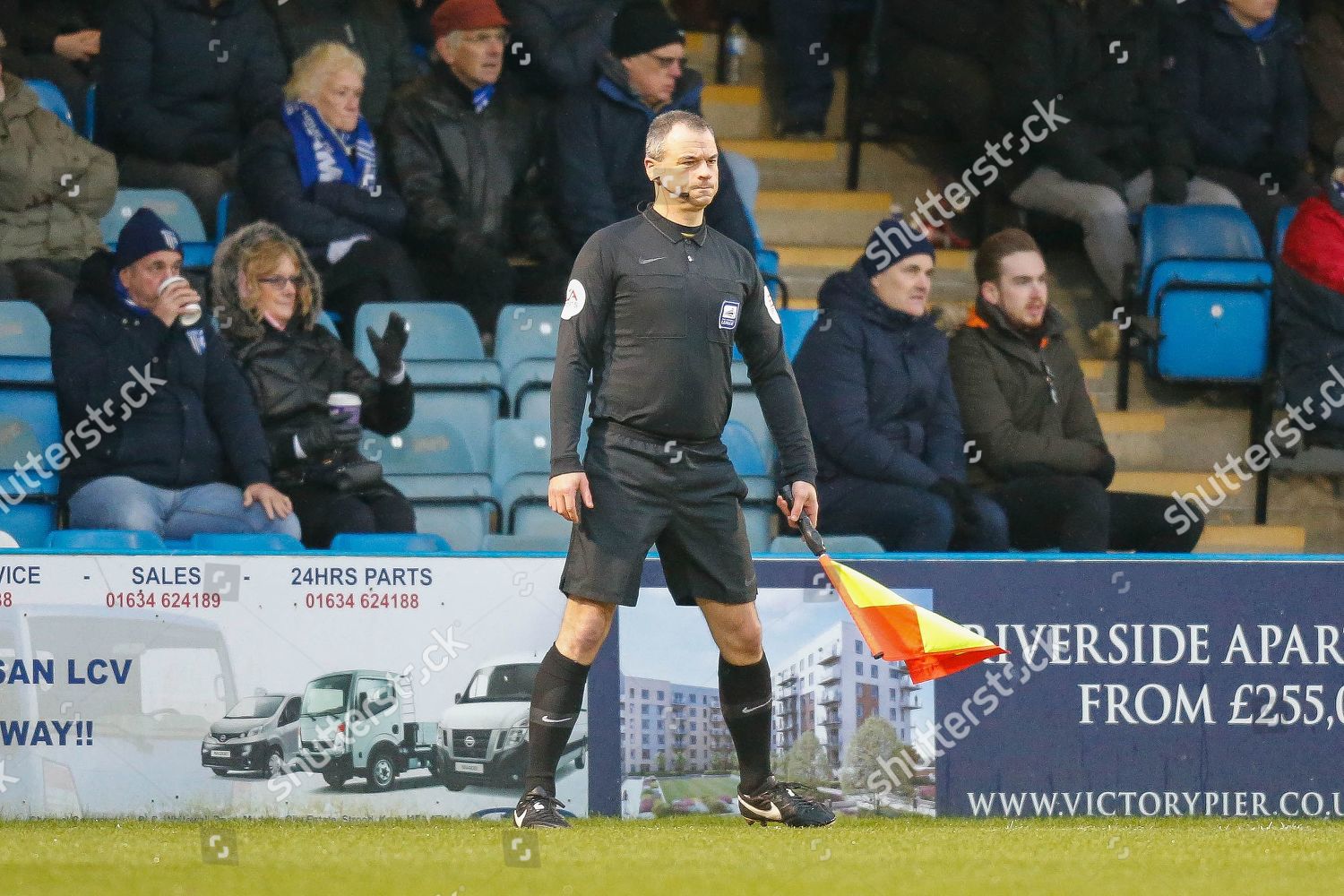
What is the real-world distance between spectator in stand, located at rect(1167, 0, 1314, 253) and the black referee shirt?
Answer: 20.3 ft

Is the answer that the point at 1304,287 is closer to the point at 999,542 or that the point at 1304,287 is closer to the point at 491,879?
the point at 999,542

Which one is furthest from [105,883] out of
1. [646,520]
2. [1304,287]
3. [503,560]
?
[1304,287]

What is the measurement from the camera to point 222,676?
6.38m

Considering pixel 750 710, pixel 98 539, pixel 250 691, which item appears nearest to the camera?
pixel 750 710

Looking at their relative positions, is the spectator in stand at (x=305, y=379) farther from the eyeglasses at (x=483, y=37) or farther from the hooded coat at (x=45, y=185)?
the eyeglasses at (x=483, y=37)

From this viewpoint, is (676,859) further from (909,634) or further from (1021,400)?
(1021,400)

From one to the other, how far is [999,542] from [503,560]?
2.46 m

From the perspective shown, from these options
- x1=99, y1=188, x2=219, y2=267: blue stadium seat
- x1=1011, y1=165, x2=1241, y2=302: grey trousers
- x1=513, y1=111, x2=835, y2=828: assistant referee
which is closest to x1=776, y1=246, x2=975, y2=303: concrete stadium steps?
x1=1011, y1=165, x2=1241, y2=302: grey trousers

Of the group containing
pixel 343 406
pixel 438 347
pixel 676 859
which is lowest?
pixel 676 859

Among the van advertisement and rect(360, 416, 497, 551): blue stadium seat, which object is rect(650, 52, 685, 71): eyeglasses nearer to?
rect(360, 416, 497, 551): blue stadium seat

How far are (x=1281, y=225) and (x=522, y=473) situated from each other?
460cm

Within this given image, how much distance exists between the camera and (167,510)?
24.5 ft

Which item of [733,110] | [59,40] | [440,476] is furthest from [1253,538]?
[59,40]

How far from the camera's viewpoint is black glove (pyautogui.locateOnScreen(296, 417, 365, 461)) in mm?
7902
